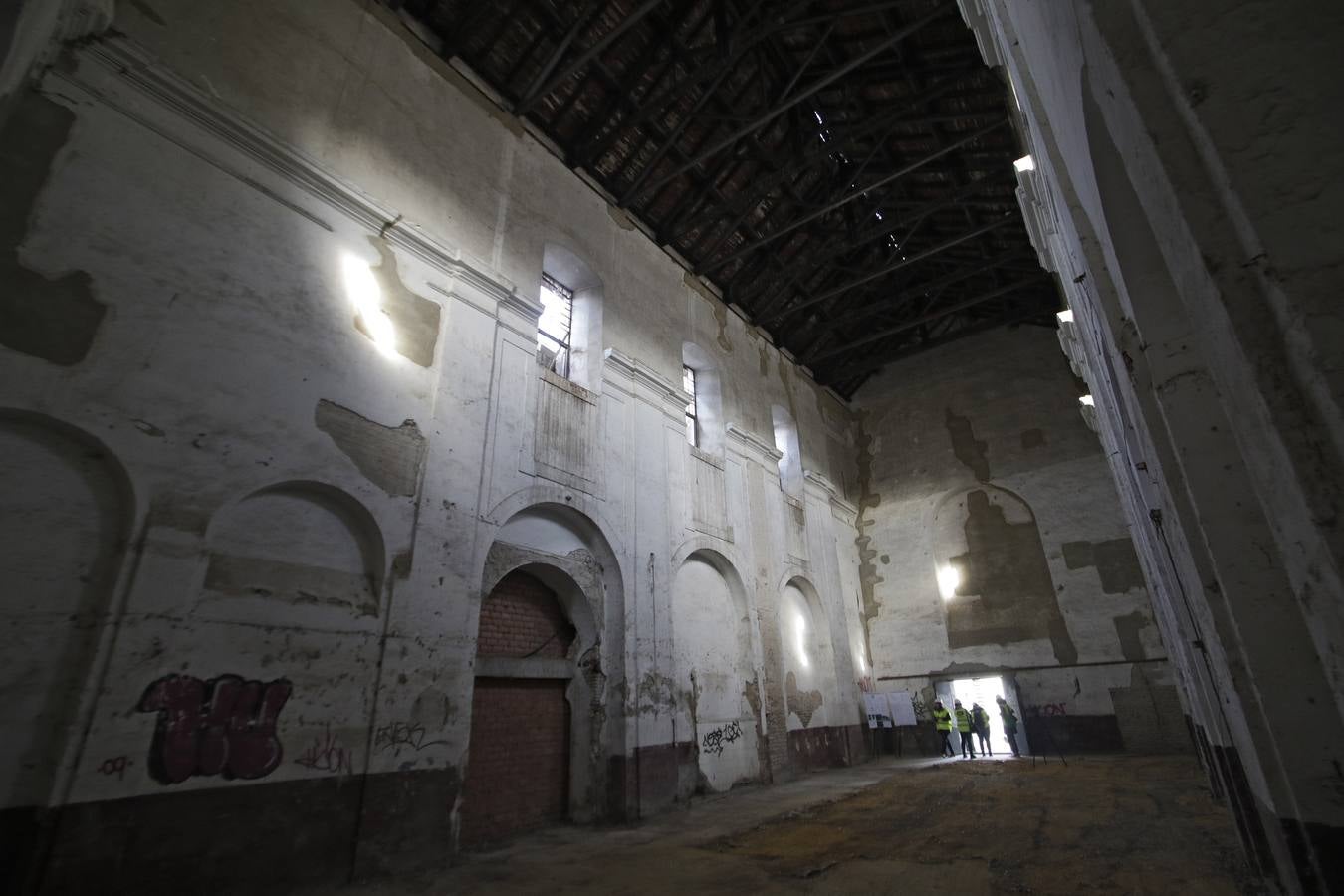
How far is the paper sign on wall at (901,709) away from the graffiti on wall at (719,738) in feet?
20.5

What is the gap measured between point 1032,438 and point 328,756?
1647 cm

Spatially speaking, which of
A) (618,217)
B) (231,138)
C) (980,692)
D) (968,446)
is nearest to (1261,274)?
(231,138)

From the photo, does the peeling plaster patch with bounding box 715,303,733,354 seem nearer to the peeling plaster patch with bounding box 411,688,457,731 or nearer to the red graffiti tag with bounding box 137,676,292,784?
the peeling plaster patch with bounding box 411,688,457,731

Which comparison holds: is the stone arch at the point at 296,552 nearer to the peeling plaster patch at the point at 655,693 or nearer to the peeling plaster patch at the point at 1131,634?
the peeling plaster patch at the point at 655,693

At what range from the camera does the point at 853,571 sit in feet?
56.4

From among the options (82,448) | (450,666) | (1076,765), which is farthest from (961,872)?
(1076,765)

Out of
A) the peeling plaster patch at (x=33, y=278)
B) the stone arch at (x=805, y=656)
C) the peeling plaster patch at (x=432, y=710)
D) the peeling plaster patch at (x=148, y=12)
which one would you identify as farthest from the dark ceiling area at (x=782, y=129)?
the peeling plaster patch at (x=432, y=710)

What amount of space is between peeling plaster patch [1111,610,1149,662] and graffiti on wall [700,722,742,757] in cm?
917

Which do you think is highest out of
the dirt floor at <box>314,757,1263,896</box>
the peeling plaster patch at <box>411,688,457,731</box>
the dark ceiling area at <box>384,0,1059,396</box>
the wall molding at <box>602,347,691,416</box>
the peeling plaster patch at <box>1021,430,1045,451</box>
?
the dark ceiling area at <box>384,0,1059,396</box>

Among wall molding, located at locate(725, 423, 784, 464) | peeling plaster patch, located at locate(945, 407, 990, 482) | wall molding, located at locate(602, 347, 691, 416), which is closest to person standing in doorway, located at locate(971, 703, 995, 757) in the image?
peeling plaster patch, located at locate(945, 407, 990, 482)

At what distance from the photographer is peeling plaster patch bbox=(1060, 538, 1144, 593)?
1414cm

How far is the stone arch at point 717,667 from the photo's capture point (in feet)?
32.7

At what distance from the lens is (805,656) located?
13.8m

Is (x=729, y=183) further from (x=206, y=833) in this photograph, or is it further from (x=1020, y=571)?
(x=206, y=833)
